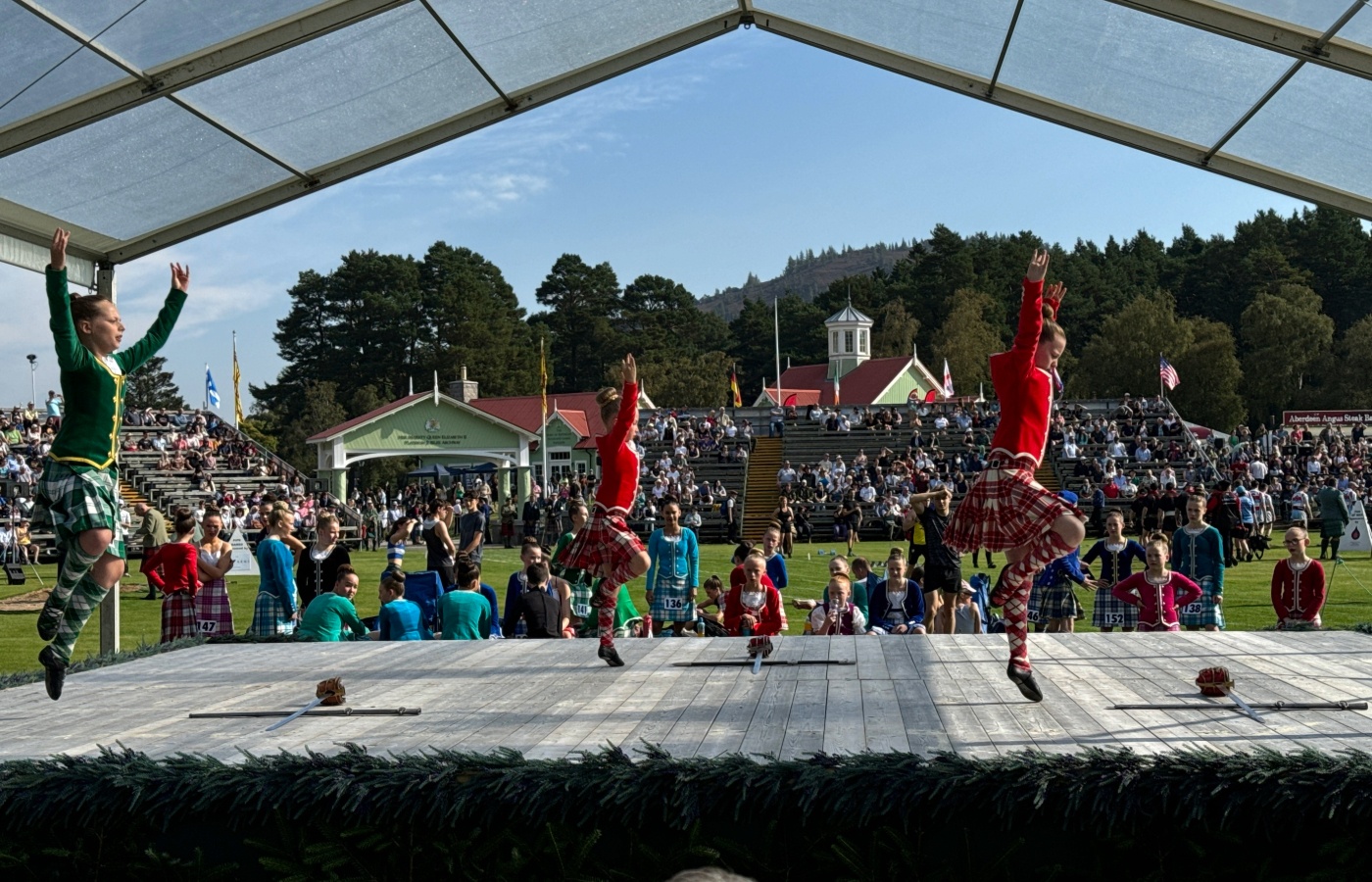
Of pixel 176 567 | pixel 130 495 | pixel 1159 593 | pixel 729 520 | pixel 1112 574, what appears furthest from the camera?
pixel 729 520

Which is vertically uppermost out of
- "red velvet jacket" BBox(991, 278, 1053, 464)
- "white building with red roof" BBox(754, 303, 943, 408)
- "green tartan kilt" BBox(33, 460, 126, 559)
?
"white building with red roof" BBox(754, 303, 943, 408)

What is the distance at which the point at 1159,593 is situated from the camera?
34.0 ft

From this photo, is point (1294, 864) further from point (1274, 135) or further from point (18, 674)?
point (18, 674)

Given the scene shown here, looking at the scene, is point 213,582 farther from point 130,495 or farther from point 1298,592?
point 130,495

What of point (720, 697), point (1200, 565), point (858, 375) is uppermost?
point (858, 375)

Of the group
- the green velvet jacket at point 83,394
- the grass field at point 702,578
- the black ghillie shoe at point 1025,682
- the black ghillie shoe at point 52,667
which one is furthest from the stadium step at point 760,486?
the green velvet jacket at point 83,394

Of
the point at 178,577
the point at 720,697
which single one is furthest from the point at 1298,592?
the point at 178,577

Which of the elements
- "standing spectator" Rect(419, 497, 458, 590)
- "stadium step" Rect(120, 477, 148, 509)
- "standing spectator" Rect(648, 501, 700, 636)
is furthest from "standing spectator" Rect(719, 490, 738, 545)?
"standing spectator" Rect(648, 501, 700, 636)

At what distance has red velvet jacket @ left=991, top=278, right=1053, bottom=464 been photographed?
6.62 metres

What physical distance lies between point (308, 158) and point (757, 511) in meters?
30.4

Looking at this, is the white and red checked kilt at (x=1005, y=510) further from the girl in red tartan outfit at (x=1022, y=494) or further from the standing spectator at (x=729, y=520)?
the standing spectator at (x=729, y=520)

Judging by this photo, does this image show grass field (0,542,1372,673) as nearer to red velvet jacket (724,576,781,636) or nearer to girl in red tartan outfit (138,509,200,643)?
girl in red tartan outfit (138,509,200,643)

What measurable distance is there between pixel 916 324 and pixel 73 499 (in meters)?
89.4

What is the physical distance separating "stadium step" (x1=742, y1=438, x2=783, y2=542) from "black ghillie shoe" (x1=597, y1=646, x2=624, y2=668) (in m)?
28.1
